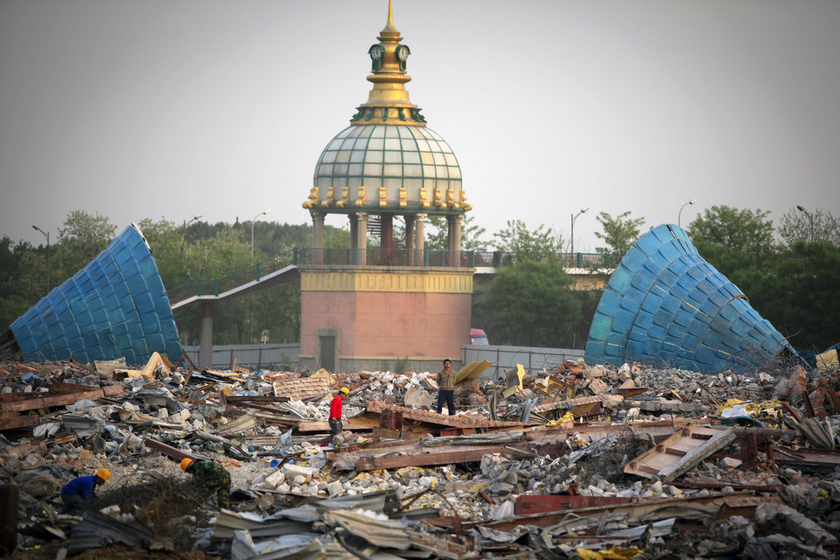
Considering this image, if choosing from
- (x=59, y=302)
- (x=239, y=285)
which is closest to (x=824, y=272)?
(x=239, y=285)

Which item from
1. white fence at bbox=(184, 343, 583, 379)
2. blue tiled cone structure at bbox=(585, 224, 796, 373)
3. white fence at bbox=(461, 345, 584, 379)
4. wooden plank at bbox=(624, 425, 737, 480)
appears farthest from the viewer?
white fence at bbox=(184, 343, 583, 379)

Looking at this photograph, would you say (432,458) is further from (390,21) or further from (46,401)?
(390,21)

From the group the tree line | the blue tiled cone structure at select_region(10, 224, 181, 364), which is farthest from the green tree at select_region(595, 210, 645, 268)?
the blue tiled cone structure at select_region(10, 224, 181, 364)

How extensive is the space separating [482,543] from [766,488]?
160 inches

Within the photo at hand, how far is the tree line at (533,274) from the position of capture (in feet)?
148

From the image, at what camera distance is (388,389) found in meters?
29.8

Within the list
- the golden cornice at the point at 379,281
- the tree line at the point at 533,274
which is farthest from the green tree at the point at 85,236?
the golden cornice at the point at 379,281

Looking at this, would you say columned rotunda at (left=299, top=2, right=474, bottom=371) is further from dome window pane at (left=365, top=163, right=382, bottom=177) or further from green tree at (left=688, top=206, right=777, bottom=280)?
green tree at (left=688, top=206, right=777, bottom=280)

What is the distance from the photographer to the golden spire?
52000mm

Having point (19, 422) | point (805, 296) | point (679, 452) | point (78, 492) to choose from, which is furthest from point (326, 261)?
point (78, 492)

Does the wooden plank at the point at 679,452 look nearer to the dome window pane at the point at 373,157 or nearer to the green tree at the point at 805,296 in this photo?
the green tree at the point at 805,296

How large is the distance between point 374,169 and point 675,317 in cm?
2138

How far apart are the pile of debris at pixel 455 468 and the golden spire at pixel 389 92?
27288mm

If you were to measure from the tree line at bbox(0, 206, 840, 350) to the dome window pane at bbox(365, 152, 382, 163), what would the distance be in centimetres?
927
